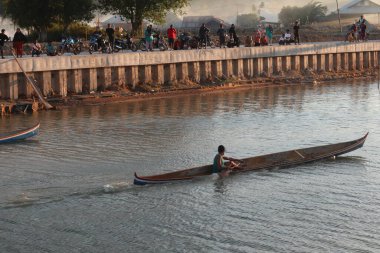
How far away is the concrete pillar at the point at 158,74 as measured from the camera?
4900cm

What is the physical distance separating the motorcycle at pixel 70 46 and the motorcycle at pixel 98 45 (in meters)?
0.82

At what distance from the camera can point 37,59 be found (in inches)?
1693

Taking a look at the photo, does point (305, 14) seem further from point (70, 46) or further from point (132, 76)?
point (132, 76)

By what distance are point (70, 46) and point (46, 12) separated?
1059cm

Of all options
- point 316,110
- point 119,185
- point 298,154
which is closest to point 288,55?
point 316,110

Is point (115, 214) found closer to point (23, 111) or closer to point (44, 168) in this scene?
point (44, 168)

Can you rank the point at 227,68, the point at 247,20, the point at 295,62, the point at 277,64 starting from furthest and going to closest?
the point at 247,20, the point at 295,62, the point at 277,64, the point at 227,68

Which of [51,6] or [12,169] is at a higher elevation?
[51,6]

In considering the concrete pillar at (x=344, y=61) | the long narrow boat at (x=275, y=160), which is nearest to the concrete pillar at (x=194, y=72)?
the concrete pillar at (x=344, y=61)

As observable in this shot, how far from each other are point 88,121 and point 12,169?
1180 centimetres

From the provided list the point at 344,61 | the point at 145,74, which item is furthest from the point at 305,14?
the point at 145,74

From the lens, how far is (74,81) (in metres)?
45.2

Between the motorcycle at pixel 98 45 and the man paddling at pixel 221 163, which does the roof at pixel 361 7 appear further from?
the man paddling at pixel 221 163

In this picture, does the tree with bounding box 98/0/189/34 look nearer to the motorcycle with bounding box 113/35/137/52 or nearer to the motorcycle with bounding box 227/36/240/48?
the motorcycle with bounding box 227/36/240/48
